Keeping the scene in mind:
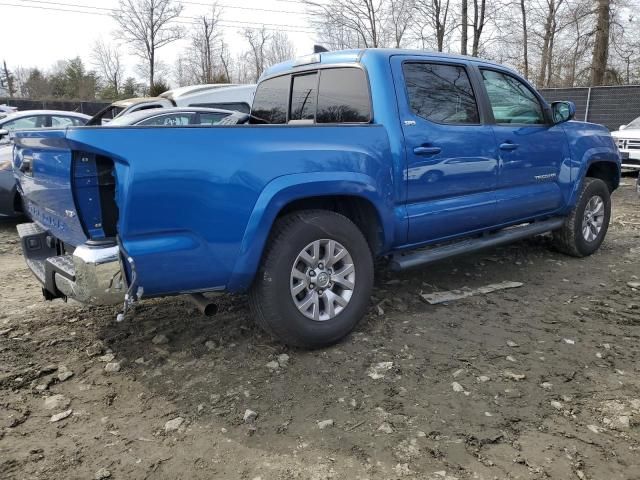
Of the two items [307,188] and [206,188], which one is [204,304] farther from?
[307,188]

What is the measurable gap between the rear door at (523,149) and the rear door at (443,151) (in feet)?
0.62

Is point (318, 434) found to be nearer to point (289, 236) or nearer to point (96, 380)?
point (289, 236)

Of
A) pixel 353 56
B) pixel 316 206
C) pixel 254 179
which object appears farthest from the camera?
pixel 353 56

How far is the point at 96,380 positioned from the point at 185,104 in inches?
371

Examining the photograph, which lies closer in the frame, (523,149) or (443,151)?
(443,151)

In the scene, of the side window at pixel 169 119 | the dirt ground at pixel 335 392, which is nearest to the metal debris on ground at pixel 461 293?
the dirt ground at pixel 335 392

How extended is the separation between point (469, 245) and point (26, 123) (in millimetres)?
8611

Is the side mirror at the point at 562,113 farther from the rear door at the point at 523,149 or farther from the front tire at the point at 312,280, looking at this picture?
the front tire at the point at 312,280

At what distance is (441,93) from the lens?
Answer: 4094 mm

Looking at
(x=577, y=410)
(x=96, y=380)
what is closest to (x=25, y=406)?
(x=96, y=380)

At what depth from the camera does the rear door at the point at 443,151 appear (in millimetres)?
3770

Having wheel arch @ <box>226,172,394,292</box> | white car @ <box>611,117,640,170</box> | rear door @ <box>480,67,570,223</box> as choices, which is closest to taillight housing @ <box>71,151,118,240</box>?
wheel arch @ <box>226,172,394,292</box>

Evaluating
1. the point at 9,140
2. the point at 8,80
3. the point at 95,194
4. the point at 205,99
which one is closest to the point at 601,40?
the point at 205,99

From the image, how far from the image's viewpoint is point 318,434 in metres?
2.61
